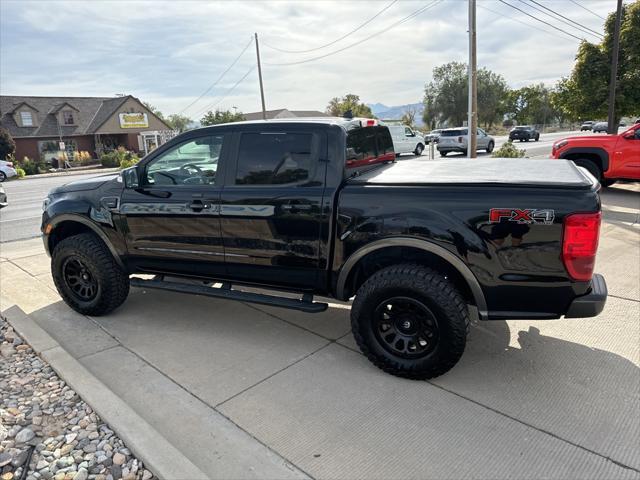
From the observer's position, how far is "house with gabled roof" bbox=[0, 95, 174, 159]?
38.5m

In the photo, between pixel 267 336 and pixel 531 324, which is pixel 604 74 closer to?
pixel 531 324

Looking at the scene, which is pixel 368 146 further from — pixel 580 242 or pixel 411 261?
pixel 580 242

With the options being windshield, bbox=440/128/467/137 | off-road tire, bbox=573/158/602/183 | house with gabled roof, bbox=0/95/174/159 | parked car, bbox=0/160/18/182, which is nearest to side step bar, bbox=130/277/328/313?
off-road tire, bbox=573/158/602/183

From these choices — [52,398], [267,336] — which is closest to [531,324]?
[267,336]

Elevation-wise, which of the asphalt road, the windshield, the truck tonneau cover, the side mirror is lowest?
the asphalt road

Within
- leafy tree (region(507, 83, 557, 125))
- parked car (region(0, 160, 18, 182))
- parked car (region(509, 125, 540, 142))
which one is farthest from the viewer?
leafy tree (region(507, 83, 557, 125))

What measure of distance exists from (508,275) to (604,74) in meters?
15.1

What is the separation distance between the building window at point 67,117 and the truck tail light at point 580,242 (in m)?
46.1

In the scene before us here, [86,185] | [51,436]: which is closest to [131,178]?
[86,185]

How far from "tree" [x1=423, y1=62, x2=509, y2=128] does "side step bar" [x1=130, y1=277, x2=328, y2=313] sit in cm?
5875

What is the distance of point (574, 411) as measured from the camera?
2.85m

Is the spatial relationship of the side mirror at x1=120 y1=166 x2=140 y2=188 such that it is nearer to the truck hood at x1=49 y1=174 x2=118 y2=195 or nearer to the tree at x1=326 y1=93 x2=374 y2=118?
the truck hood at x1=49 y1=174 x2=118 y2=195

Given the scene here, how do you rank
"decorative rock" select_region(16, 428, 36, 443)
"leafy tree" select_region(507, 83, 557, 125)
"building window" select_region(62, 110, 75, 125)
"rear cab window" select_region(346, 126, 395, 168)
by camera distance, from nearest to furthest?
1. "decorative rock" select_region(16, 428, 36, 443)
2. "rear cab window" select_region(346, 126, 395, 168)
3. "building window" select_region(62, 110, 75, 125)
4. "leafy tree" select_region(507, 83, 557, 125)

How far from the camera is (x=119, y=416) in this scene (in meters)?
2.71
